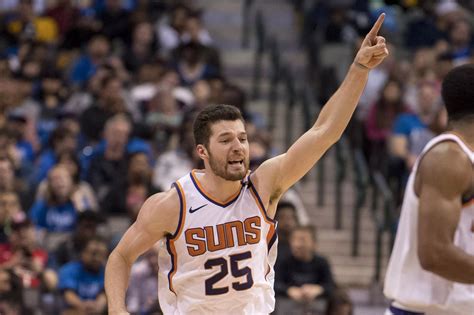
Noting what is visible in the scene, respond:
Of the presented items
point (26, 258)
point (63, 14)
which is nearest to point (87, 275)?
point (26, 258)

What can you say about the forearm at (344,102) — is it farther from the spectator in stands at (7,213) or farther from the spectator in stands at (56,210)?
the spectator in stands at (56,210)

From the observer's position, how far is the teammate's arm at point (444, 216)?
17.2ft

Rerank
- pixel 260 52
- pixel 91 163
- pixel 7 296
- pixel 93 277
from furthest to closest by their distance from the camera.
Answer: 1. pixel 260 52
2. pixel 91 163
3. pixel 93 277
4. pixel 7 296

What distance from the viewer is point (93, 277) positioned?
11039mm

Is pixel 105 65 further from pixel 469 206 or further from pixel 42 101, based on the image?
pixel 469 206

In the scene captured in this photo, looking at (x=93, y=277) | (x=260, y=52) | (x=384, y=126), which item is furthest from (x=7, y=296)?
(x=260, y=52)

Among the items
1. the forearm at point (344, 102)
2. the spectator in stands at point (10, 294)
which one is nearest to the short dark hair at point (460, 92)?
the forearm at point (344, 102)

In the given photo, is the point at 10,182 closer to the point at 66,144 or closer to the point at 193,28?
the point at 66,144

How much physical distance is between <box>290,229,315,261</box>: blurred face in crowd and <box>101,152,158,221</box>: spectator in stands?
1847 mm

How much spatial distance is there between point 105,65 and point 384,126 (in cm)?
372

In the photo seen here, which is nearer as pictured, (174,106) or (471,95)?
(471,95)

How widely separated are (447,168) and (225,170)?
4.74 feet

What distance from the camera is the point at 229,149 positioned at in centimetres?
623

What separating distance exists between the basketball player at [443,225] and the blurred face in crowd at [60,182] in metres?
6.70
